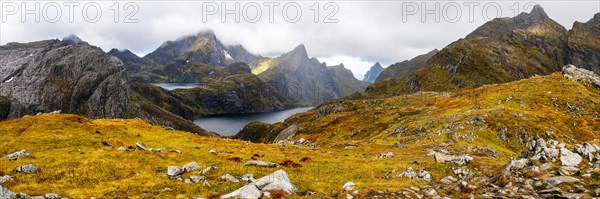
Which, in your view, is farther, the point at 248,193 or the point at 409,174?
the point at 409,174

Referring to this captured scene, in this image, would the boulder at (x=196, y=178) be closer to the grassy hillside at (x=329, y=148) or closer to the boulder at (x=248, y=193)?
the grassy hillside at (x=329, y=148)

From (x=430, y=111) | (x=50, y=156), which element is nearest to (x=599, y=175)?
(x=50, y=156)

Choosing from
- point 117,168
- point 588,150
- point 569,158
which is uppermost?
point 588,150

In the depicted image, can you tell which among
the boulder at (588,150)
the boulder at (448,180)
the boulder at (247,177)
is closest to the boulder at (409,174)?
the boulder at (448,180)

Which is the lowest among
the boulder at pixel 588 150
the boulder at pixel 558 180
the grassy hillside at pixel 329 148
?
the grassy hillside at pixel 329 148

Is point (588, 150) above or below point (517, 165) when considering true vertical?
above

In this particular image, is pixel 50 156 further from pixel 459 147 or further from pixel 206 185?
pixel 459 147

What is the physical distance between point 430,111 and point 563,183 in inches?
3364

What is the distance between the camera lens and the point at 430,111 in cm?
10350

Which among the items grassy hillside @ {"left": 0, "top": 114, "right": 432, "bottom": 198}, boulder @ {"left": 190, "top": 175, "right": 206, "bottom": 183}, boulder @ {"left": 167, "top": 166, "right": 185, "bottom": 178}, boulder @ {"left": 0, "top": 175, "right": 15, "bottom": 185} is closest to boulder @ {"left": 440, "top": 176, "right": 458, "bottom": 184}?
grassy hillside @ {"left": 0, "top": 114, "right": 432, "bottom": 198}

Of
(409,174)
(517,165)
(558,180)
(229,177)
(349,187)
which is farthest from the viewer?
(409,174)

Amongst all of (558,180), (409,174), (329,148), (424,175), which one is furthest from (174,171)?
(329,148)

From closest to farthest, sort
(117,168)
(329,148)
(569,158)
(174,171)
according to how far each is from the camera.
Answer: (569,158) → (174,171) → (117,168) → (329,148)

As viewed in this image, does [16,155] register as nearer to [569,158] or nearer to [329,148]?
[329,148]
